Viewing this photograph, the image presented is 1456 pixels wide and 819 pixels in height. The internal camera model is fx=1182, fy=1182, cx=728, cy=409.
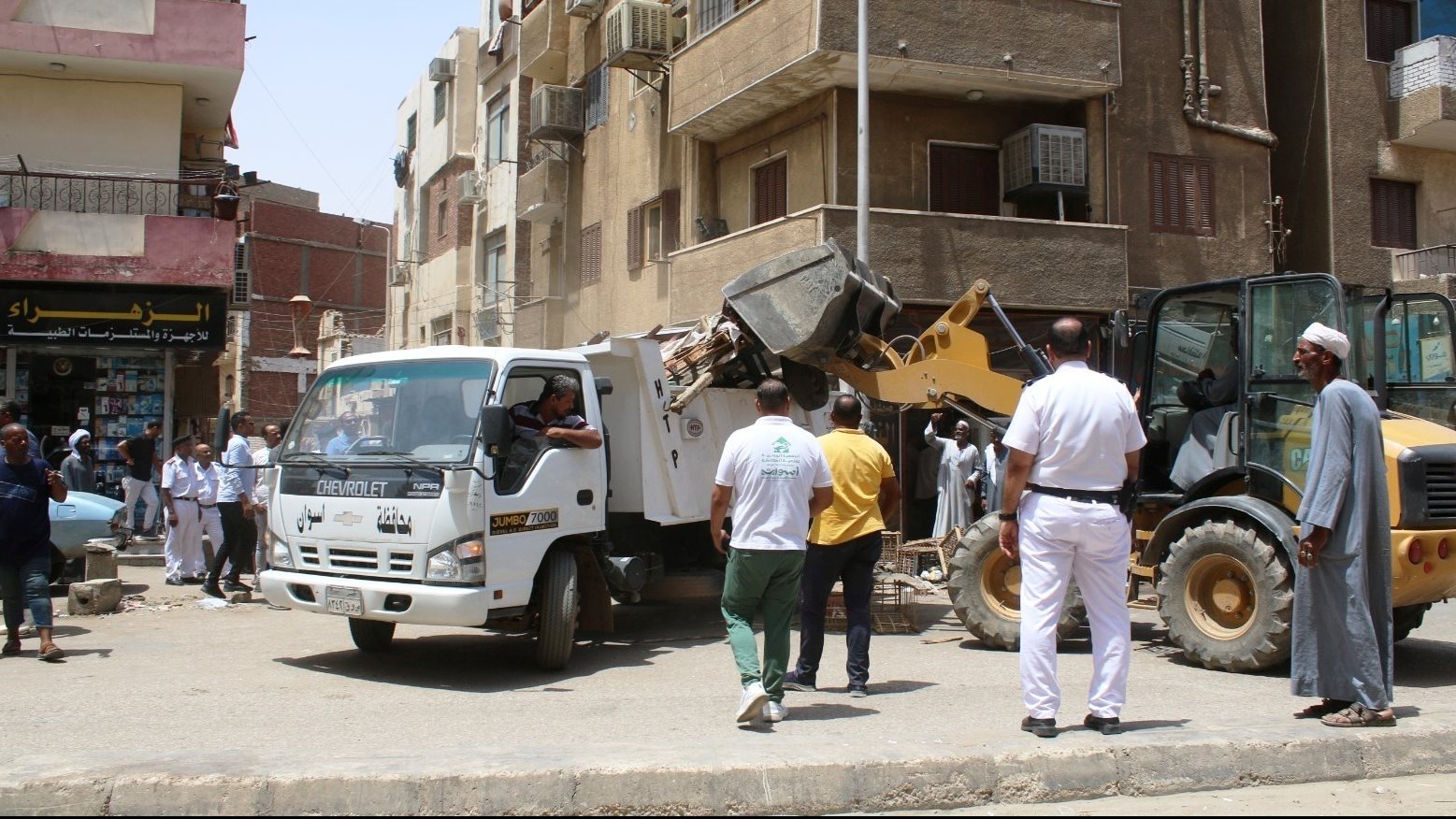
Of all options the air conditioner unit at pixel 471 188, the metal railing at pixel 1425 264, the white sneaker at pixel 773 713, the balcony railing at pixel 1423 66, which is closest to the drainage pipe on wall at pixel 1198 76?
the balcony railing at pixel 1423 66

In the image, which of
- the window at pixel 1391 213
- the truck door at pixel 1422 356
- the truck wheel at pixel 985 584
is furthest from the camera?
the window at pixel 1391 213

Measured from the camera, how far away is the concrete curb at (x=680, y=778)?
4770mm

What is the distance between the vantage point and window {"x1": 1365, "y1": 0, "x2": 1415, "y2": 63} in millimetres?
19578

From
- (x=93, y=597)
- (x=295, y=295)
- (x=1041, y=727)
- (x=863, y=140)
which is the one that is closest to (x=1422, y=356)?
(x=1041, y=727)

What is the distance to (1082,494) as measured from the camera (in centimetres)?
545

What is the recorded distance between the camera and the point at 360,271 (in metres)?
48.2

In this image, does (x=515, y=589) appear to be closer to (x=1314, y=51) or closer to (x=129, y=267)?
(x=129, y=267)

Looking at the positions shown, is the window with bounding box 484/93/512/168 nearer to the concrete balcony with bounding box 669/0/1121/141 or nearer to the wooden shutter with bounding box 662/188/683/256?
the wooden shutter with bounding box 662/188/683/256

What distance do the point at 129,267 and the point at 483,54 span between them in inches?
643

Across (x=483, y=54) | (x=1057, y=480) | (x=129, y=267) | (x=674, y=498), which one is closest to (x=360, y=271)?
(x=483, y=54)

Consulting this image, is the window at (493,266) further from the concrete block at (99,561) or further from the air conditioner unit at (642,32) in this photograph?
the concrete block at (99,561)

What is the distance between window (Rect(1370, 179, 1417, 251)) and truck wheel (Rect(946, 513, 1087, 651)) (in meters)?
13.7

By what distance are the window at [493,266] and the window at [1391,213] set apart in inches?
757

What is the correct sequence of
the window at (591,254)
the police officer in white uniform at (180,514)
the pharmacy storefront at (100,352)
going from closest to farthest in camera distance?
the police officer in white uniform at (180,514)
the pharmacy storefront at (100,352)
the window at (591,254)
